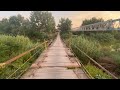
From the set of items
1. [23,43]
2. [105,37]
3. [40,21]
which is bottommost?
[105,37]

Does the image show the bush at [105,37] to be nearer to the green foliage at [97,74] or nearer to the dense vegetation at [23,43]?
the dense vegetation at [23,43]

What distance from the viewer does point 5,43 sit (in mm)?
13852

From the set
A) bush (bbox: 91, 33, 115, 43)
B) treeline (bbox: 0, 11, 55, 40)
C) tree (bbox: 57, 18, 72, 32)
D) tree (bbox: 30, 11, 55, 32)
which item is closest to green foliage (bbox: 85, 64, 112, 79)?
treeline (bbox: 0, 11, 55, 40)

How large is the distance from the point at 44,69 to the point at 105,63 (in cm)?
817

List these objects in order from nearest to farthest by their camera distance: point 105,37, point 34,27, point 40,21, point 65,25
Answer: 1. point 34,27
2. point 40,21
3. point 65,25
4. point 105,37

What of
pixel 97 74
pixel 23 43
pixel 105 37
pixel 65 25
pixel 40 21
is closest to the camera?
pixel 97 74

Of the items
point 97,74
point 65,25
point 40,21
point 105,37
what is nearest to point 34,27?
point 40,21

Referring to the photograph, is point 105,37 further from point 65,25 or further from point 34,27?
point 34,27

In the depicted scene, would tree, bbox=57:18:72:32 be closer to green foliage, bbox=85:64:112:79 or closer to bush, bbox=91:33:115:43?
bush, bbox=91:33:115:43

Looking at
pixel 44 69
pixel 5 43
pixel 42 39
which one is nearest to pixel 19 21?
pixel 42 39

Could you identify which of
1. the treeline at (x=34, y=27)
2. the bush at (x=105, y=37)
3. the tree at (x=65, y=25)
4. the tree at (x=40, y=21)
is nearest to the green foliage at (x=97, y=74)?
the treeline at (x=34, y=27)

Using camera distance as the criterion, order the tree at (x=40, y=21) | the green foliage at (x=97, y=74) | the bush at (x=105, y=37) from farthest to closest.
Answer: the bush at (x=105, y=37) → the tree at (x=40, y=21) → the green foliage at (x=97, y=74)

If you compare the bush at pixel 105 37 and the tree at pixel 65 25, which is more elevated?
the tree at pixel 65 25
